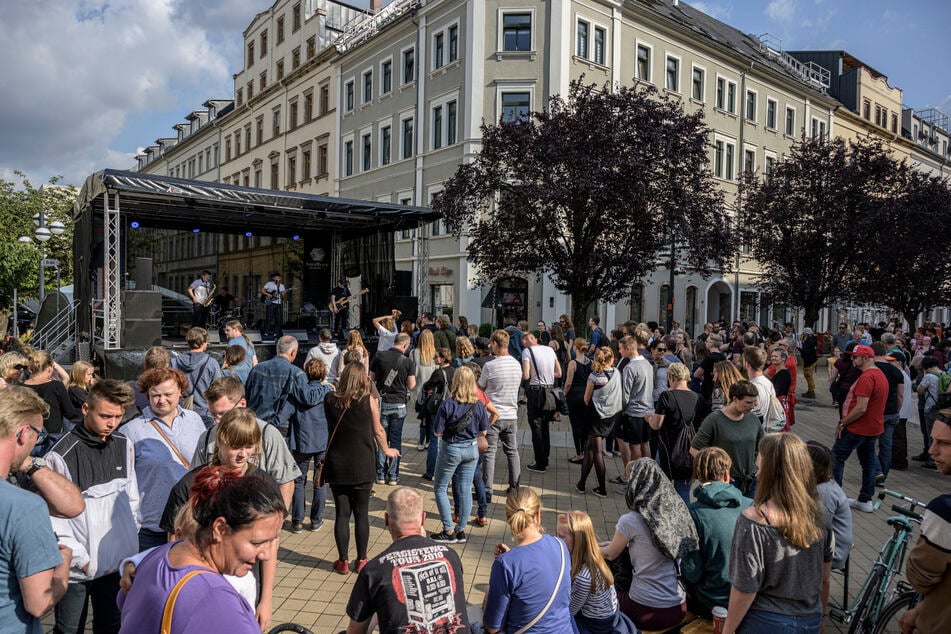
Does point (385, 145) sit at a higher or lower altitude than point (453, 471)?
higher

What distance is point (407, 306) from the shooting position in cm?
1823

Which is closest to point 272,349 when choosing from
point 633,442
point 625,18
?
point 633,442

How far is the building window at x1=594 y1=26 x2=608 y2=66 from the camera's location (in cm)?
2639

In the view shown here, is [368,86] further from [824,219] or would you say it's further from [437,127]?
[824,219]

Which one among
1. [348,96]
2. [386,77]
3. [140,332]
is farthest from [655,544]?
[348,96]

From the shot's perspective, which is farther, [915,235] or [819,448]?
[915,235]

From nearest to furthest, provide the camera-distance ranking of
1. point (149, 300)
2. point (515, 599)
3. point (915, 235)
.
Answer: point (515, 599), point (149, 300), point (915, 235)

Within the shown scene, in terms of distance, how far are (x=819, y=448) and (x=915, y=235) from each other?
26.0 metres

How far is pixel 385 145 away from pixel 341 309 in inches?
569

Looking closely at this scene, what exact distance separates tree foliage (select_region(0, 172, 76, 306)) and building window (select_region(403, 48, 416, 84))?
15188 millimetres

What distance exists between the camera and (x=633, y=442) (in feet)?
24.1

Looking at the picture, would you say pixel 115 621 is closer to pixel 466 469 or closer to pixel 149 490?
pixel 149 490

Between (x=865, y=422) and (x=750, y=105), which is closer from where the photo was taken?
(x=865, y=422)

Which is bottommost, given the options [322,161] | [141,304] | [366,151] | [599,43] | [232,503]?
[232,503]
